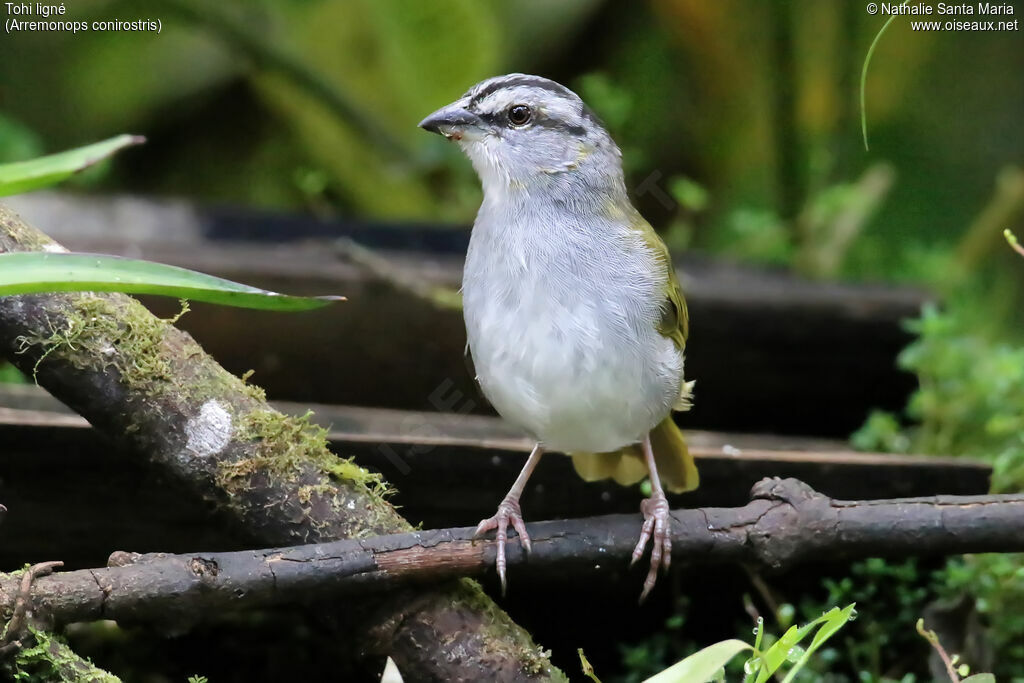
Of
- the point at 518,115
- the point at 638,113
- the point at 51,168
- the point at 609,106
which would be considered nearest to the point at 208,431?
the point at 51,168

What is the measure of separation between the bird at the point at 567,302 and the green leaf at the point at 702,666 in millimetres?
416

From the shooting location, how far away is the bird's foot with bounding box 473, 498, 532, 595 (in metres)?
1.94

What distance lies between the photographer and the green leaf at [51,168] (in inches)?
66.1

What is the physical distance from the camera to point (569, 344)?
6.94 ft

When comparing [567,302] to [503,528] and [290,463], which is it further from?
[290,463]

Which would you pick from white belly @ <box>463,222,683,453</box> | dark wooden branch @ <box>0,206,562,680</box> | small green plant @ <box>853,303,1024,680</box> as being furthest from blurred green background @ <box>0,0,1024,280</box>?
dark wooden branch @ <box>0,206,562,680</box>

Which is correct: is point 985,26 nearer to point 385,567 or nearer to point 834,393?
point 834,393

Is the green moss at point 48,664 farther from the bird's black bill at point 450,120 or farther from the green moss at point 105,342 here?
the bird's black bill at point 450,120

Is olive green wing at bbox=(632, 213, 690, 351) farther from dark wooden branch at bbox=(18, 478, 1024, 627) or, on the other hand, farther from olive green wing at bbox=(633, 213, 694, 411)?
dark wooden branch at bbox=(18, 478, 1024, 627)

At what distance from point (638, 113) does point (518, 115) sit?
11.5ft

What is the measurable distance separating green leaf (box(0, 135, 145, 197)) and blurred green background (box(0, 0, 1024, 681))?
8.33 feet

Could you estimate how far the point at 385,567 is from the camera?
1832 mm

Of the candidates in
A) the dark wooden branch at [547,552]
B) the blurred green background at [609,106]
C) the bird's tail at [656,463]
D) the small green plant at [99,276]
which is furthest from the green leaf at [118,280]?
the blurred green background at [609,106]

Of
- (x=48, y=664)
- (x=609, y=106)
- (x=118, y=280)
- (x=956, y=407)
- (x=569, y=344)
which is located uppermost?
(x=609, y=106)
